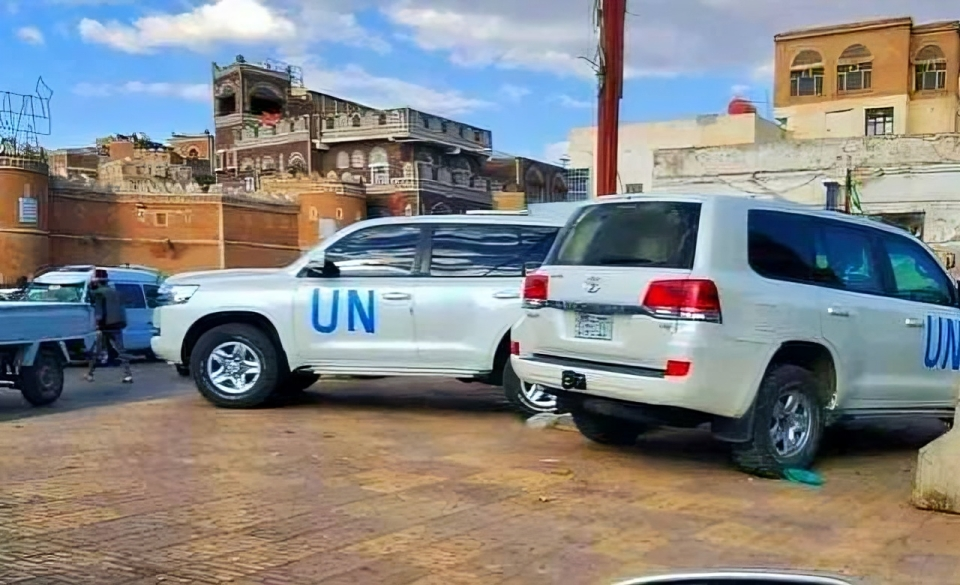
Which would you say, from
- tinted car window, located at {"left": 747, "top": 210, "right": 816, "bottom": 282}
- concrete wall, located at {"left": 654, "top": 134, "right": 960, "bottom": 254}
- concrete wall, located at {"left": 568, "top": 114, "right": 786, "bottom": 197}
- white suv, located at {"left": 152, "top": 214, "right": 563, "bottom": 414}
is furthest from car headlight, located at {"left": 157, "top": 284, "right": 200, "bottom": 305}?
concrete wall, located at {"left": 568, "top": 114, "right": 786, "bottom": 197}

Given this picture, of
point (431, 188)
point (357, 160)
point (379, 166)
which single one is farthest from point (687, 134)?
point (357, 160)

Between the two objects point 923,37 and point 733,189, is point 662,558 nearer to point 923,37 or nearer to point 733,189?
point 733,189

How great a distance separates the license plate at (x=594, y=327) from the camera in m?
7.00

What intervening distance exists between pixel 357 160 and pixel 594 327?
235ft

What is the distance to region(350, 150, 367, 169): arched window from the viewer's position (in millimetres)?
76750

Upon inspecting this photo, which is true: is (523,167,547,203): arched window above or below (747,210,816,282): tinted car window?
above

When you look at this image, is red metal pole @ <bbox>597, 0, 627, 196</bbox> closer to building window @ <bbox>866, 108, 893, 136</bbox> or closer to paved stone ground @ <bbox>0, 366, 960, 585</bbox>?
paved stone ground @ <bbox>0, 366, 960, 585</bbox>

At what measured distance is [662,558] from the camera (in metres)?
5.22

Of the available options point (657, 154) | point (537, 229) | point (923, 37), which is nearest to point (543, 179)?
point (923, 37)

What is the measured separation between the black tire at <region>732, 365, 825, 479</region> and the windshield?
16.3 meters

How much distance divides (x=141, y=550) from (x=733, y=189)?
31.0 meters

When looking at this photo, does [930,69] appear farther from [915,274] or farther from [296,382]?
[296,382]

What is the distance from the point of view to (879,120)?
62812 millimetres

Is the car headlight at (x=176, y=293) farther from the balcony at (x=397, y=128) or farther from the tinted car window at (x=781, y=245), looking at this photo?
the balcony at (x=397, y=128)
